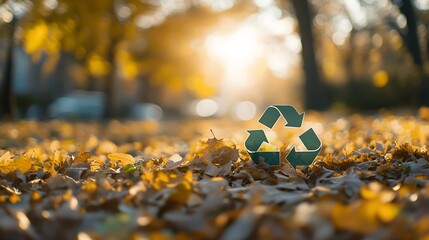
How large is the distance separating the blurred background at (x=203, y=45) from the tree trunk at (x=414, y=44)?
0.08 feet

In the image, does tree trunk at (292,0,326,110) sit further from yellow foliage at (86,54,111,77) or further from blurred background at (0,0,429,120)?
yellow foliage at (86,54,111,77)

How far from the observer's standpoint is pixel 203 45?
817 inches

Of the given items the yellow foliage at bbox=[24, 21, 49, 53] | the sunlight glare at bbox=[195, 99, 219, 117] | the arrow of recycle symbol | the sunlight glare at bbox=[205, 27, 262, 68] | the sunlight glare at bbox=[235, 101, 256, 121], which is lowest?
the sunlight glare at bbox=[235, 101, 256, 121]

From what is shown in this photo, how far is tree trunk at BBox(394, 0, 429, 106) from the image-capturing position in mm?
13164

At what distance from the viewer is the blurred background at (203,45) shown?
13.5 metres

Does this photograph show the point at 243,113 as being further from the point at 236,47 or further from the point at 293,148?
the point at 293,148

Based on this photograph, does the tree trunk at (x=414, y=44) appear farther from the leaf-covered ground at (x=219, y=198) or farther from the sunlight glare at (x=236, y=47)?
the leaf-covered ground at (x=219, y=198)

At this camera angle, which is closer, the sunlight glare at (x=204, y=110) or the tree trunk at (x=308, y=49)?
the tree trunk at (x=308, y=49)

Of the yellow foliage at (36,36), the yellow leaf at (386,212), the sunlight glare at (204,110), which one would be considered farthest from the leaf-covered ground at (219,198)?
the sunlight glare at (204,110)

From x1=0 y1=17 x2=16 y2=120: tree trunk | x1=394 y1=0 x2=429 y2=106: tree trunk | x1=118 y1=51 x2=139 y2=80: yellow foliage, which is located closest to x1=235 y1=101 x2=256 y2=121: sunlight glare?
x1=118 y1=51 x2=139 y2=80: yellow foliage

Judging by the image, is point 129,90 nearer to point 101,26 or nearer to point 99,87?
point 99,87

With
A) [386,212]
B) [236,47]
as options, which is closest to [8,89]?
[236,47]

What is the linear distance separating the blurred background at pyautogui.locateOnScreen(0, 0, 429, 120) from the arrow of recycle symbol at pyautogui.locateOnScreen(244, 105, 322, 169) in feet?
24.9

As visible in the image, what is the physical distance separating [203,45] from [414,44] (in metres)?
9.02
